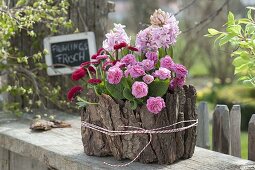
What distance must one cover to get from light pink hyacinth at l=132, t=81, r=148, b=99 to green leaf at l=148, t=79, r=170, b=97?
9cm

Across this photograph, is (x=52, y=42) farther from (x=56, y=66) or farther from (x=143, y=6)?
(x=143, y=6)

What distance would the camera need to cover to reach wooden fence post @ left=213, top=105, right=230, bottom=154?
12.2ft

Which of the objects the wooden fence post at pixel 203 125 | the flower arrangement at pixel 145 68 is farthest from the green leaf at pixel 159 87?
the wooden fence post at pixel 203 125

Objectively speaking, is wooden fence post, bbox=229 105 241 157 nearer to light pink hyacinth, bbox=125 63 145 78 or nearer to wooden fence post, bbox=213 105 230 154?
wooden fence post, bbox=213 105 230 154

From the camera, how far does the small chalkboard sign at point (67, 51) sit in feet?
15.6

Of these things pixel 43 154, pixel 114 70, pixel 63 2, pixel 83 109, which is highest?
pixel 63 2

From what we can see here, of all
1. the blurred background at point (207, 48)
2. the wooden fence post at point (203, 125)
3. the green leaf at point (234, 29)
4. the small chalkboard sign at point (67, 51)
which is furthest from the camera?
the blurred background at point (207, 48)

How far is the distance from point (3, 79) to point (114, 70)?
2.17 meters

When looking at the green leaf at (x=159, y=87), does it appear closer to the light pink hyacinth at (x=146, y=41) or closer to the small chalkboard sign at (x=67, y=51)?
the light pink hyacinth at (x=146, y=41)

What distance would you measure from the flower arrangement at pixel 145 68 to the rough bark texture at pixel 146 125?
49mm

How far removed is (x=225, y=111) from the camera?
371 centimetres

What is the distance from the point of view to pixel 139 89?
117 inches

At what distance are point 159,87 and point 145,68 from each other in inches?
4.4

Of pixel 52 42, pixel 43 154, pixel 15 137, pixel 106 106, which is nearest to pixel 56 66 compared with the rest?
pixel 52 42
